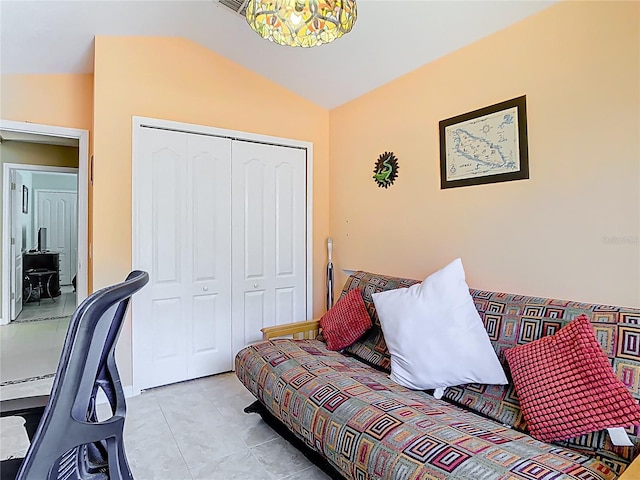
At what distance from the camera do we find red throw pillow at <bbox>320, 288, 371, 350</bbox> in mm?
2420

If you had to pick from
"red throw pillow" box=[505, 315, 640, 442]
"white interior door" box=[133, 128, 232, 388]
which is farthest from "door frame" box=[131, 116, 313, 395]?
"red throw pillow" box=[505, 315, 640, 442]

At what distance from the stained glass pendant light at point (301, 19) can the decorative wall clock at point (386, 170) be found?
4.89ft

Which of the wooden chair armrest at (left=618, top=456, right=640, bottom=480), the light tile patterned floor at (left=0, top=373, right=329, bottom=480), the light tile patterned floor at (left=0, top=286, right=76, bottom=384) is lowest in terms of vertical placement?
the light tile patterned floor at (left=0, top=373, right=329, bottom=480)

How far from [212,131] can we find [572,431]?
297 centimetres

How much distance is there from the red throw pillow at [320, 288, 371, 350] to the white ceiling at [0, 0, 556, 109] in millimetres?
1711

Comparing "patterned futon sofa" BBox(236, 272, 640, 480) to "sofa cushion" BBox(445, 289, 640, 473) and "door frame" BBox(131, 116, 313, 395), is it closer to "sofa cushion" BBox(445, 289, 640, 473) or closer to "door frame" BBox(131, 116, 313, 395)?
"sofa cushion" BBox(445, 289, 640, 473)

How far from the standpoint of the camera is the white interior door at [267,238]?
325 cm

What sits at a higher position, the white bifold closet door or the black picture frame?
the black picture frame

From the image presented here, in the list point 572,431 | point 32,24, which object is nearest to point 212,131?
point 32,24

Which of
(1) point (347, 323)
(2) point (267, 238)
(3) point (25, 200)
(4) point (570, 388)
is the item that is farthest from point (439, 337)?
(3) point (25, 200)

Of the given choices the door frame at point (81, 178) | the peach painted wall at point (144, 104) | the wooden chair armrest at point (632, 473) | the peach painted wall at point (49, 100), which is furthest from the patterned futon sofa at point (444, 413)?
the peach painted wall at point (49, 100)

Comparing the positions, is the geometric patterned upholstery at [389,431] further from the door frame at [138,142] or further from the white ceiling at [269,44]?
the white ceiling at [269,44]

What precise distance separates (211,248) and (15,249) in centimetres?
385

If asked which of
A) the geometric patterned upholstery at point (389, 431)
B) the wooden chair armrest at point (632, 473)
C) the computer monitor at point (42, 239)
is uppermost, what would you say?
the computer monitor at point (42, 239)
